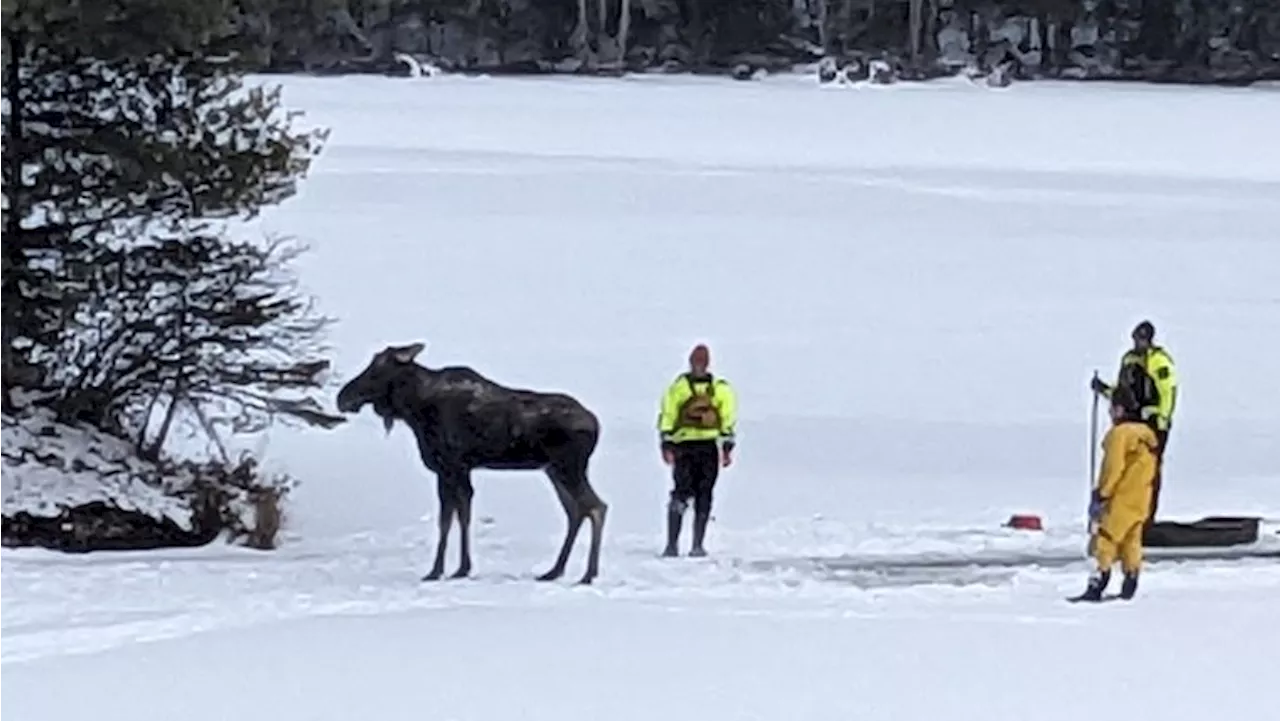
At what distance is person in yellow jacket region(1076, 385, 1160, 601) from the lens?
1430 cm

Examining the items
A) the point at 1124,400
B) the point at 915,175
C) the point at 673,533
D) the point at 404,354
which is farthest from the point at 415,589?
the point at 915,175

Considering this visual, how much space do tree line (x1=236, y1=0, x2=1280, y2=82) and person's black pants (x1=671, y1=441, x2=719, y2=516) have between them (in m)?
59.7

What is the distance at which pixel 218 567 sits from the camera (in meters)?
16.2

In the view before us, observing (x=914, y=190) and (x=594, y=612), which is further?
(x=914, y=190)

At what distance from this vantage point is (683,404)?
55.6ft

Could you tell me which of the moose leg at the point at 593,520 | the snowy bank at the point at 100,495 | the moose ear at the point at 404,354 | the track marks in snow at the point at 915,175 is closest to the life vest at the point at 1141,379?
the moose leg at the point at 593,520

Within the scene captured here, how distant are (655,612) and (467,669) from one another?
1738 millimetres

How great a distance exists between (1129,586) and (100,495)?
25.8 feet

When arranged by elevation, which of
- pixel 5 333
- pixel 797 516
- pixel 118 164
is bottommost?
pixel 797 516

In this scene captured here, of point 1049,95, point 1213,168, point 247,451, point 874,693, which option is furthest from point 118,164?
point 1049,95

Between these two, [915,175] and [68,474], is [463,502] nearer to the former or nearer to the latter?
[68,474]

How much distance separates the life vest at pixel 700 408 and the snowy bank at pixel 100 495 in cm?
388

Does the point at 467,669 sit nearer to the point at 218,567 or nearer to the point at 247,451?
the point at 218,567

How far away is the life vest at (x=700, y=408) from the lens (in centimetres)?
1691
